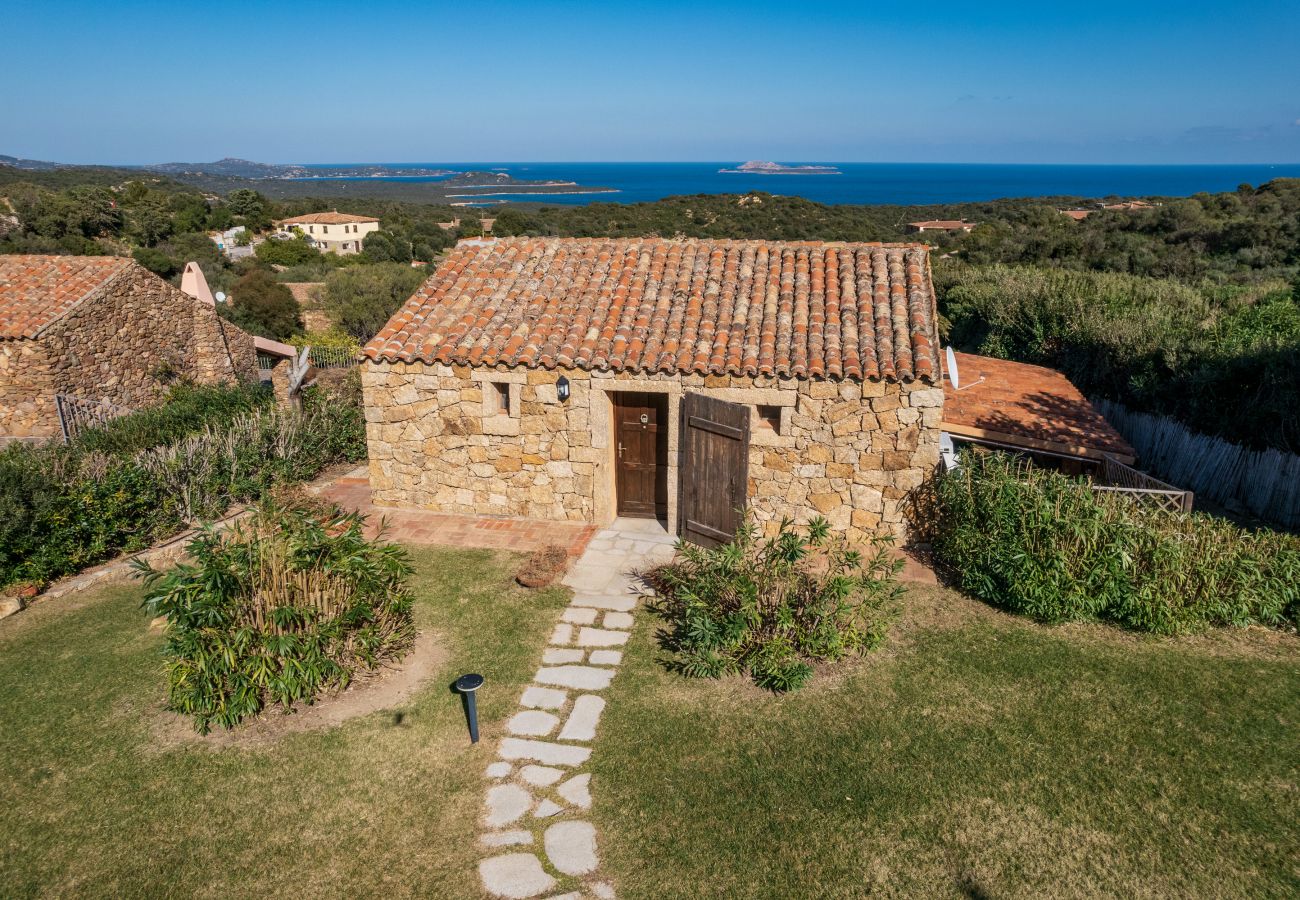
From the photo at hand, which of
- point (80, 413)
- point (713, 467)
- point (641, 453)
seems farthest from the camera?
point (80, 413)

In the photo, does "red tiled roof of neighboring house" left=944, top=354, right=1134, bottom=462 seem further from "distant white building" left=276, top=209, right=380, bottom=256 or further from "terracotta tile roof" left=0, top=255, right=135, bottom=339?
"distant white building" left=276, top=209, right=380, bottom=256

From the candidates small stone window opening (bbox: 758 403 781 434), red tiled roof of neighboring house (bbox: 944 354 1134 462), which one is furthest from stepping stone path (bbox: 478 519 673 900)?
red tiled roof of neighboring house (bbox: 944 354 1134 462)

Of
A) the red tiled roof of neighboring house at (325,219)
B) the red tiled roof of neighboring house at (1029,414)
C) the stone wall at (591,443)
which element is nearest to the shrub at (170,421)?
the stone wall at (591,443)

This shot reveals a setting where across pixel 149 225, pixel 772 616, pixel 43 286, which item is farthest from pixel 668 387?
pixel 149 225

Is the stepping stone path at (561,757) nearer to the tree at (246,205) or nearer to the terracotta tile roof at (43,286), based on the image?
the terracotta tile roof at (43,286)

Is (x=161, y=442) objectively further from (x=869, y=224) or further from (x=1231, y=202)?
(x=869, y=224)

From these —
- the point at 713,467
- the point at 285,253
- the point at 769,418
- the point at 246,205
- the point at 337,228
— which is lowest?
the point at 713,467

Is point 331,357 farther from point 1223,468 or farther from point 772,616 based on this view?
point 1223,468
